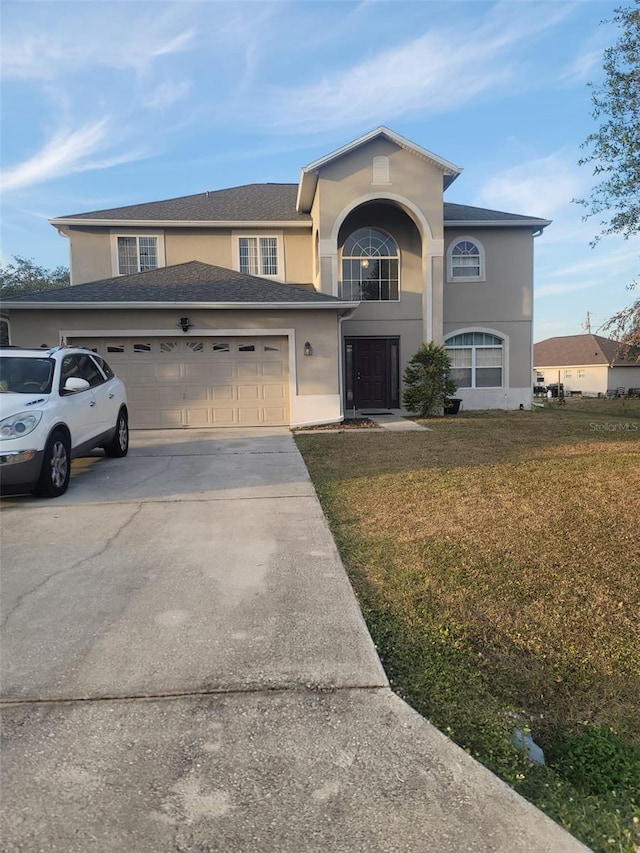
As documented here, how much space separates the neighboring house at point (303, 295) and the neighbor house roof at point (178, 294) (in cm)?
6

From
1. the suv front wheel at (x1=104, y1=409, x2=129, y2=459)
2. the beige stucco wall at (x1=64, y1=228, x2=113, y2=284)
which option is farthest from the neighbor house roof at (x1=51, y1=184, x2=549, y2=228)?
the suv front wheel at (x1=104, y1=409, x2=129, y2=459)

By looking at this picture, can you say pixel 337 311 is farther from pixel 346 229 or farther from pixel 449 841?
pixel 449 841

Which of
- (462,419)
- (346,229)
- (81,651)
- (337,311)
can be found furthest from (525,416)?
(81,651)

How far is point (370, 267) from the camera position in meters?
17.8

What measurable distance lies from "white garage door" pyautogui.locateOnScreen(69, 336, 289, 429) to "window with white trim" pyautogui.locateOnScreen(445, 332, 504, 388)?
732 cm

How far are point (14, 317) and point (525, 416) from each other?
46.2 feet

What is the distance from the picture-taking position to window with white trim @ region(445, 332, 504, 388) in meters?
18.5

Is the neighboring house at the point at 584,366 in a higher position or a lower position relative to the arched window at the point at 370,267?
lower

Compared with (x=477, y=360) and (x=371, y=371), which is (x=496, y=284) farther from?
(x=371, y=371)

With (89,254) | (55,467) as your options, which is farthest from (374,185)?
(55,467)

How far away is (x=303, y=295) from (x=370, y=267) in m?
4.82

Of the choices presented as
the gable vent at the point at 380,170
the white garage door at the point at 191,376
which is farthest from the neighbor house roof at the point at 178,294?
the gable vent at the point at 380,170

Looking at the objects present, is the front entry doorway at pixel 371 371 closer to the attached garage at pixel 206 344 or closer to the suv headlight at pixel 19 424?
the attached garage at pixel 206 344

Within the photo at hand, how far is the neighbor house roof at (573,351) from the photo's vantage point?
148 feet
